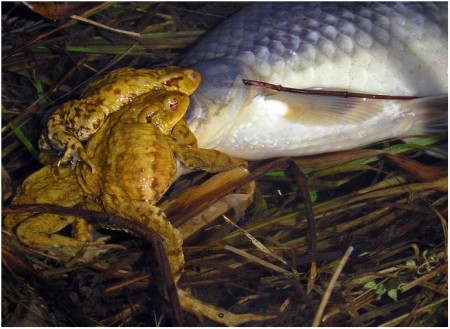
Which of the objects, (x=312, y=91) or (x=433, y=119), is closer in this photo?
(x=312, y=91)

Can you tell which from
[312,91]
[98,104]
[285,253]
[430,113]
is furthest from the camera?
[430,113]

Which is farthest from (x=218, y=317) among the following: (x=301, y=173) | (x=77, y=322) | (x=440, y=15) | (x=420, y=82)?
(x=440, y=15)

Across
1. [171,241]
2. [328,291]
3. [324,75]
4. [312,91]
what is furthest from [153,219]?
[324,75]

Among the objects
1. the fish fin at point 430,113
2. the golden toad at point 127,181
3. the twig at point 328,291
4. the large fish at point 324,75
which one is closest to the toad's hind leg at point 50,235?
the golden toad at point 127,181

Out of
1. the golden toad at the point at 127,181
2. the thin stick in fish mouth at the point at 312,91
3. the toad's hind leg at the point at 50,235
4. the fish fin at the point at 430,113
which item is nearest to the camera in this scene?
the golden toad at the point at 127,181

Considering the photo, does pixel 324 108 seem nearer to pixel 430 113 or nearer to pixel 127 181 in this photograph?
pixel 430 113

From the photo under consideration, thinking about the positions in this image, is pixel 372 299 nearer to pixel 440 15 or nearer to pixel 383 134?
pixel 383 134

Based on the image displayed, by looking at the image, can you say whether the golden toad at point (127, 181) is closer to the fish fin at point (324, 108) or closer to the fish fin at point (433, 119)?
the fish fin at point (324, 108)
